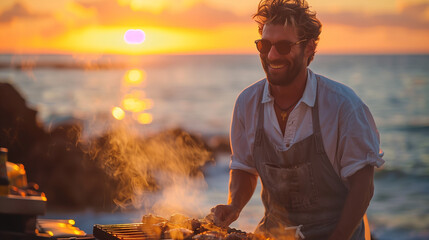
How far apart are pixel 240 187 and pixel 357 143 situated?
986 millimetres

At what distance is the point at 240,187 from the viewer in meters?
4.19

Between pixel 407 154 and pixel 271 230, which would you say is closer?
pixel 271 230

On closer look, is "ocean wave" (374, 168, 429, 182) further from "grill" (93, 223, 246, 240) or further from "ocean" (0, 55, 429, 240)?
"grill" (93, 223, 246, 240)

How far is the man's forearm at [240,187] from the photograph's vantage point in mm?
4148

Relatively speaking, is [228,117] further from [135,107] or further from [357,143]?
[357,143]

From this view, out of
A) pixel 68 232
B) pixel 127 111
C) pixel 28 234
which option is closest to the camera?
pixel 28 234

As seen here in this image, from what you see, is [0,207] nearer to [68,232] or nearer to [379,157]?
[68,232]

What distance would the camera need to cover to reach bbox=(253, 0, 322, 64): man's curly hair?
3721mm

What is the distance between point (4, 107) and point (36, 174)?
5.35 feet

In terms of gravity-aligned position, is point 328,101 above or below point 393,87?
below

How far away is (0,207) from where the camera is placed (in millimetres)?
3680

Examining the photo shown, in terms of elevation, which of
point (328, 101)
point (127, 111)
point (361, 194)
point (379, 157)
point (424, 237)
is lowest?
point (424, 237)

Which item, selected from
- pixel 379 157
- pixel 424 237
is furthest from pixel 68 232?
pixel 424 237

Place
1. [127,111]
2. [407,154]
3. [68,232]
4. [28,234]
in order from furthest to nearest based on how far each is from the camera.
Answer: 1. [127,111]
2. [407,154]
3. [68,232]
4. [28,234]
